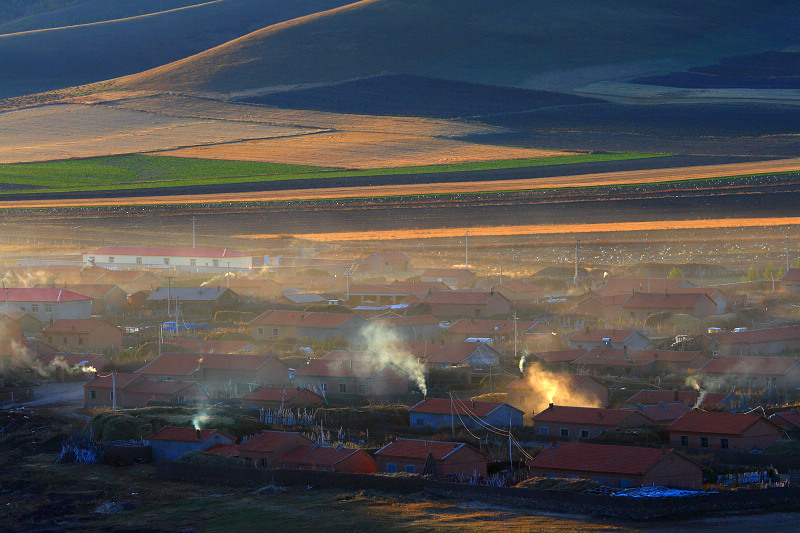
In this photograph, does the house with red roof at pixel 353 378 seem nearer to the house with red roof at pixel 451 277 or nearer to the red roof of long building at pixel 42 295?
the red roof of long building at pixel 42 295

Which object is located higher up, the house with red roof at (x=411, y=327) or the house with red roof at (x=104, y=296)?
the house with red roof at (x=411, y=327)

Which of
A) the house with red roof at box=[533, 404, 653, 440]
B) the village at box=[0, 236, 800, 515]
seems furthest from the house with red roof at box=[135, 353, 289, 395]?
the house with red roof at box=[533, 404, 653, 440]

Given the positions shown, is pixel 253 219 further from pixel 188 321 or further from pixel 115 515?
pixel 115 515

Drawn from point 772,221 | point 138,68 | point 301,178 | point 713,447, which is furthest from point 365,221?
point 138,68

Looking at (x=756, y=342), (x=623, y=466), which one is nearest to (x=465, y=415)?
(x=623, y=466)

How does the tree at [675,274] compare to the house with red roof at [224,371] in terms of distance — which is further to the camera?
the tree at [675,274]

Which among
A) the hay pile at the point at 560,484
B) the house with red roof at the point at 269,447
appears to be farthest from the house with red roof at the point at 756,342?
the house with red roof at the point at 269,447
